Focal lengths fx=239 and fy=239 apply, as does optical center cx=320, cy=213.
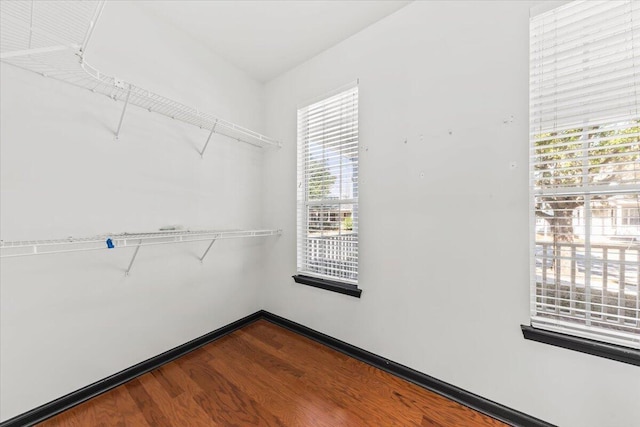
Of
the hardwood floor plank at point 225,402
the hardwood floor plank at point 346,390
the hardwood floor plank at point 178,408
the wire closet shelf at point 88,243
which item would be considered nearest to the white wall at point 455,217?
the hardwood floor plank at point 346,390

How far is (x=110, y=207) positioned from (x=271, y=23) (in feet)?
5.61

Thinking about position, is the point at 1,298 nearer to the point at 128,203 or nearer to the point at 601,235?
the point at 128,203

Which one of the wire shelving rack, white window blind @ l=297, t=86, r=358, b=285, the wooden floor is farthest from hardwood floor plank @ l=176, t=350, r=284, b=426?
white window blind @ l=297, t=86, r=358, b=285

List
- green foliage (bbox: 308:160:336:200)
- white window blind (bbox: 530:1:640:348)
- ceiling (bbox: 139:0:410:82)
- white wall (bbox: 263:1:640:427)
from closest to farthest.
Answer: white window blind (bbox: 530:1:640:348) < white wall (bbox: 263:1:640:427) < ceiling (bbox: 139:0:410:82) < green foliage (bbox: 308:160:336:200)

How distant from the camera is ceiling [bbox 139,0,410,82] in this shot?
5.36 ft

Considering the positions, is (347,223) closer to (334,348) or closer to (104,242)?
(334,348)

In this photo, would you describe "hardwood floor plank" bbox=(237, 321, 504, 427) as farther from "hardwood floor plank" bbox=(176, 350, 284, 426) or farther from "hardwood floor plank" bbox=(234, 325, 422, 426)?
"hardwood floor plank" bbox=(176, 350, 284, 426)

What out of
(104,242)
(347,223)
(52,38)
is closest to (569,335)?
(347,223)

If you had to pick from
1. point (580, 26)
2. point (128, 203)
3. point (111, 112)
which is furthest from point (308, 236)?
point (580, 26)

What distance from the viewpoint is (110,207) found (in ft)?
4.98

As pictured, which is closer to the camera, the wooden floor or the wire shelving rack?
the wire shelving rack

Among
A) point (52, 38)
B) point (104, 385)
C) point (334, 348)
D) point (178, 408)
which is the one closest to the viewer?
point (52, 38)

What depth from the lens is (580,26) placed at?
1155mm

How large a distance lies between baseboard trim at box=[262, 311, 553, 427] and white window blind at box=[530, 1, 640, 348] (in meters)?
0.51
